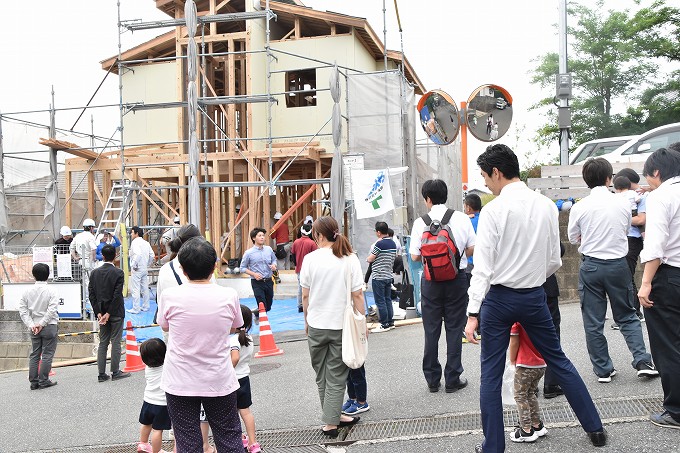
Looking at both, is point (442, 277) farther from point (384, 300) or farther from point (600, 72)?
point (600, 72)

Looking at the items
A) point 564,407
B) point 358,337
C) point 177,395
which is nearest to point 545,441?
point 564,407

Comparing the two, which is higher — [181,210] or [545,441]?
[181,210]

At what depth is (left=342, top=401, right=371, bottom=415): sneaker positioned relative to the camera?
17.8 feet

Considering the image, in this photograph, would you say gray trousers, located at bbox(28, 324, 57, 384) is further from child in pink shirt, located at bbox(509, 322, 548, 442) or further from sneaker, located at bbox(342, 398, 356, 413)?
child in pink shirt, located at bbox(509, 322, 548, 442)

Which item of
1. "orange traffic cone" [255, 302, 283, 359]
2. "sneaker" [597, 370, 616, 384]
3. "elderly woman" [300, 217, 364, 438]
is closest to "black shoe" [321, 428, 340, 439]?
"elderly woman" [300, 217, 364, 438]

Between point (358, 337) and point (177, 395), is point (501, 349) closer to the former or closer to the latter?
point (358, 337)

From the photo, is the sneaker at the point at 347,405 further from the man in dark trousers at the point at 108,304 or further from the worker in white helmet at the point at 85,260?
the worker in white helmet at the point at 85,260

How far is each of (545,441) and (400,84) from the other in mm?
11693

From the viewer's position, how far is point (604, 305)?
547 cm

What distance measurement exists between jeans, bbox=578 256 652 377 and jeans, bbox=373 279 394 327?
14.7ft

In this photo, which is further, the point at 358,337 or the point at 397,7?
the point at 397,7

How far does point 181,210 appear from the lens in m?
17.5

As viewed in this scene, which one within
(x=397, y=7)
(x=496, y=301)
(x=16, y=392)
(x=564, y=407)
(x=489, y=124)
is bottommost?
(x=16, y=392)

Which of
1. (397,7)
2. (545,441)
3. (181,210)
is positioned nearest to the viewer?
(545,441)
